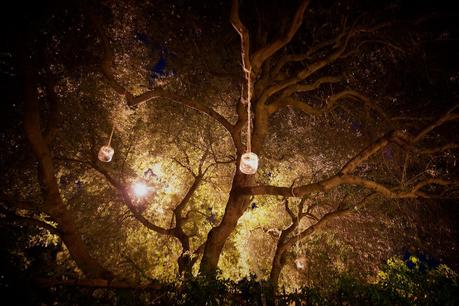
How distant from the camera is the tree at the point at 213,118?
5723mm

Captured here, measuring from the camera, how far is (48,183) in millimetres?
5258

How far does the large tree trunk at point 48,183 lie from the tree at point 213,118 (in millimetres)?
21

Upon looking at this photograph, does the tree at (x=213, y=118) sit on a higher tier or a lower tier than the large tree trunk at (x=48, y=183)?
higher

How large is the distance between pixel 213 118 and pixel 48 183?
5.19 meters

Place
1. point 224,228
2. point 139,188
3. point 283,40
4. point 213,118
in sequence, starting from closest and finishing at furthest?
point 283,40 < point 224,228 < point 213,118 < point 139,188

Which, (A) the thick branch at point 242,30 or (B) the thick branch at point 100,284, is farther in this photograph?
(A) the thick branch at point 242,30

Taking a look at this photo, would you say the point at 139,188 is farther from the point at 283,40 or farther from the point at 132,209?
the point at 283,40

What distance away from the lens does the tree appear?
5723 millimetres

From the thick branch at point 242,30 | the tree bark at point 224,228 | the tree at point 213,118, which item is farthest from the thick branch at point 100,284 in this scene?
the thick branch at point 242,30

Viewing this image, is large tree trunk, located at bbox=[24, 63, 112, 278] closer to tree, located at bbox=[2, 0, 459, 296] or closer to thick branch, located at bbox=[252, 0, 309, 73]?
tree, located at bbox=[2, 0, 459, 296]

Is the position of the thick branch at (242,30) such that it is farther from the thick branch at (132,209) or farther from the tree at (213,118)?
the thick branch at (132,209)

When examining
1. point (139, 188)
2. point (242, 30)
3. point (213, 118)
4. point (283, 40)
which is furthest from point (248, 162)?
point (139, 188)

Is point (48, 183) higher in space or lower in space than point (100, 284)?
higher

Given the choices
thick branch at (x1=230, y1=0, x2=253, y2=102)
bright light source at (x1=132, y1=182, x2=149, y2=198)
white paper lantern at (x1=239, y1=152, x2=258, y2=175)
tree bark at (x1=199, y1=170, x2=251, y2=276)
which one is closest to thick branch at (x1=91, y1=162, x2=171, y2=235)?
bright light source at (x1=132, y1=182, x2=149, y2=198)
